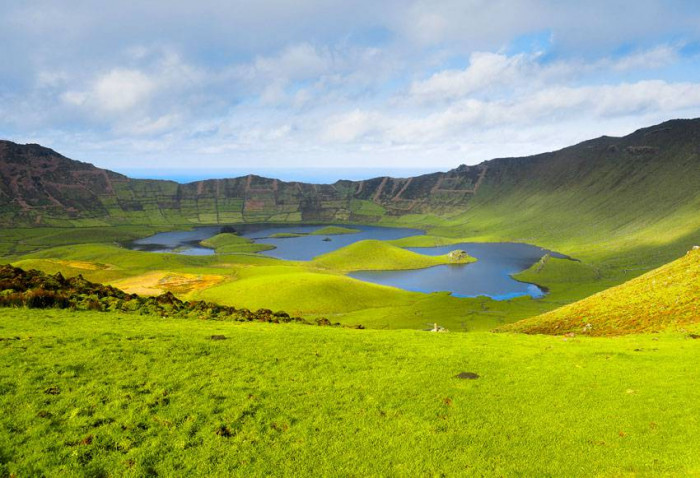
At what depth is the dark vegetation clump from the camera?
35.9 metres

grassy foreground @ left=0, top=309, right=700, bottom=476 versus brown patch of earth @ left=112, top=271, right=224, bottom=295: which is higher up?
grassy foreground @ left=0, top=309, right=700, bottom=476

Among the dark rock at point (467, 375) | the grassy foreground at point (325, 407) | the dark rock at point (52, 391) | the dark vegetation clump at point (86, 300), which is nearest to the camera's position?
the grassy foreground at point (325, 407)

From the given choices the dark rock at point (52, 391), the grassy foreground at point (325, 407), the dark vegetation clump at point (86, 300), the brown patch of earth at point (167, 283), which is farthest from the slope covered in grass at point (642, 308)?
the brown patch of earth at point (167, 283)

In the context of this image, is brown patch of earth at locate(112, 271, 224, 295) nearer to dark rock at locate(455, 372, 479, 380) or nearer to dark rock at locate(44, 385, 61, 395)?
dark rock at locate(44, 385, 61, 395)

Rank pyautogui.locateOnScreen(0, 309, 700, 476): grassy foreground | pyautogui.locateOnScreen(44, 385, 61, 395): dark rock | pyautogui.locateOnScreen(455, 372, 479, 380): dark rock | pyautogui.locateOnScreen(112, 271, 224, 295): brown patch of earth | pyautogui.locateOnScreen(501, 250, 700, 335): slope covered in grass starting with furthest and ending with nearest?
pyautogui.locateOnScreen(112, 271, 224, 295): brown patch of earth → pyautogui.locateOnScreen(501, 250, 700, 335): slope covered in grass → pyautogui.locateOnScreen(455, 372, 479, 380): dark rock → pyautogui.locateOnScreen(44, 385, 61, 395): dark rock → pyautogui.locateOnScreen(0, 309, 700, 476): grassy foreground

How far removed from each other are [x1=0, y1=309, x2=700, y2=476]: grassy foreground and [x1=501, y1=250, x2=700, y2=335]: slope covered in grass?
1243 centimetres

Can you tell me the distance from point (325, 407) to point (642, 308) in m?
43.2

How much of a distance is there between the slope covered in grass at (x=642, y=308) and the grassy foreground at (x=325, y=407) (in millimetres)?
12429

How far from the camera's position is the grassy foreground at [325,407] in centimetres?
1638

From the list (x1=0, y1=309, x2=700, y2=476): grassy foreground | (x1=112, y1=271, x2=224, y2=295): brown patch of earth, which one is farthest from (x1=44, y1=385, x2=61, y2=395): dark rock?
(x1=112, y1=271, x2=224, y2=295): brown patch of earth

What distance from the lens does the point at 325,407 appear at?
20.9 m

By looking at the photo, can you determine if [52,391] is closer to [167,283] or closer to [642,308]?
[642,308]

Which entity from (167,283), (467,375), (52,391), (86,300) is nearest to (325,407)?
(467,375)

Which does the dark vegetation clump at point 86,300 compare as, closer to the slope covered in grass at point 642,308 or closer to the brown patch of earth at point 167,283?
the slope covered in grass at point 642,308
